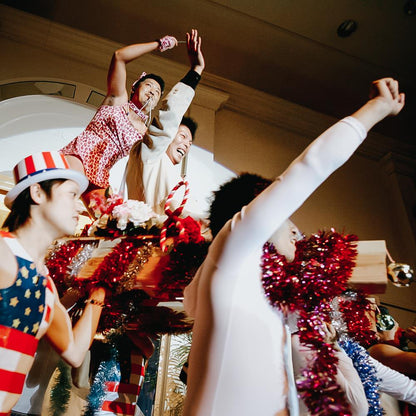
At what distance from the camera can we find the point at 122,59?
2416mm

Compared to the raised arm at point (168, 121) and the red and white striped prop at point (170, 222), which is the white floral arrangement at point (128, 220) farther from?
the raised arm at point (168, 121)

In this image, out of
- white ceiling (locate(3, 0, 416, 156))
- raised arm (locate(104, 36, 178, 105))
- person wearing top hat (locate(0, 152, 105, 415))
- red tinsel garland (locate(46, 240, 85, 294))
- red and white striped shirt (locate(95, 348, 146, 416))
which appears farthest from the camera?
white ceiling (locate(3, 0, 416, 156))

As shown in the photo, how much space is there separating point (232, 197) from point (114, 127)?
4.32 ft

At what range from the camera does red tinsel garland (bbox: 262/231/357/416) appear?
1049mm

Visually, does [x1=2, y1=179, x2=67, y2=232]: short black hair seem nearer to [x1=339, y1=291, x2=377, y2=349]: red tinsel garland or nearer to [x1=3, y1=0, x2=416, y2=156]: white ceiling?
[x1=339, y1=291, x2=377, y2=349]: red tinsel garland

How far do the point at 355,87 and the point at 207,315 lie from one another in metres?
4.42

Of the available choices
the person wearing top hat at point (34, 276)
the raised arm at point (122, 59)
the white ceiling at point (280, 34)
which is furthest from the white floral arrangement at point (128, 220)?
the white ceiling at point (280, 34)

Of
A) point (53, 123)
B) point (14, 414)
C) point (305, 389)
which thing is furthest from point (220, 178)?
point (305, 389)

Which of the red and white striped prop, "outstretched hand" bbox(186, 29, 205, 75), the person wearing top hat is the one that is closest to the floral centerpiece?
the red and white striped prop

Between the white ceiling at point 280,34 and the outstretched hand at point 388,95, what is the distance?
128 inches

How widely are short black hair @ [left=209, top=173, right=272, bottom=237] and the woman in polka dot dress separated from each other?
1.06 meters

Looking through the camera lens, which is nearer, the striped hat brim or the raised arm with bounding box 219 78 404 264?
the raised arm with bounding box 219 78 404 264

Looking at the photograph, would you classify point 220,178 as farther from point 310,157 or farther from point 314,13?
point 310,157

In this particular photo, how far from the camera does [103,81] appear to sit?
Answer: 3.93 meters
